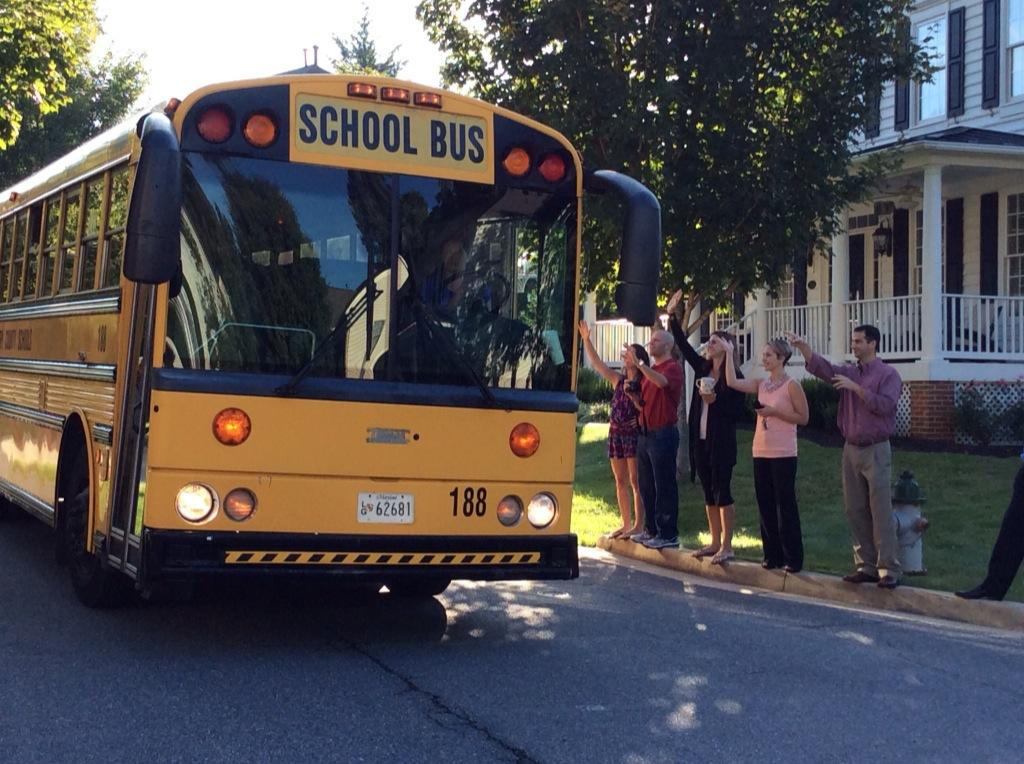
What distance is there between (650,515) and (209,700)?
6111 millimetres

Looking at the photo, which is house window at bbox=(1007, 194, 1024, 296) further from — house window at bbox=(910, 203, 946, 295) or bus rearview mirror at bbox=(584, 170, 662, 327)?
bus rearview mirror at bbox=(584, 170, 662, 327)

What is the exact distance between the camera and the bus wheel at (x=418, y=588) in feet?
28.9

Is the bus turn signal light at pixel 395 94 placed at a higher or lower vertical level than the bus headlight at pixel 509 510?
higher

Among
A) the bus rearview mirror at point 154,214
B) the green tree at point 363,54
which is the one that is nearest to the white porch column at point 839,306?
the bus rearview mirror at point 154,214

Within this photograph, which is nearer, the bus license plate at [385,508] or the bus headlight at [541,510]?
the bus license plate at [385,508]

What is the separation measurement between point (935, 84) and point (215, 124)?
20.1 metres

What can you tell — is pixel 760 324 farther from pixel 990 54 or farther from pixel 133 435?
pixel 133 435

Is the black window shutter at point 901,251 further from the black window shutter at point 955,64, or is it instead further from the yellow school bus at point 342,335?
the yellow school bus at point 342,335

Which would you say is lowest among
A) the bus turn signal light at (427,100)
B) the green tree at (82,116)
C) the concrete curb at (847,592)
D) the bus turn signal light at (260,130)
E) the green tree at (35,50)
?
the concrete curb at (847,592)

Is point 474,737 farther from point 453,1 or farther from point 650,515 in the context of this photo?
point 453,1

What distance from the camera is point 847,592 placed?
30.8 feet

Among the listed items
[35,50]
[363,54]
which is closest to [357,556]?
[35,50]

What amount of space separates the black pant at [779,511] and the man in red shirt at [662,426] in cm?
102

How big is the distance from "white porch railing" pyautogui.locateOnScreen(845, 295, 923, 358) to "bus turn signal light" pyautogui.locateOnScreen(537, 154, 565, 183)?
13.3 m
